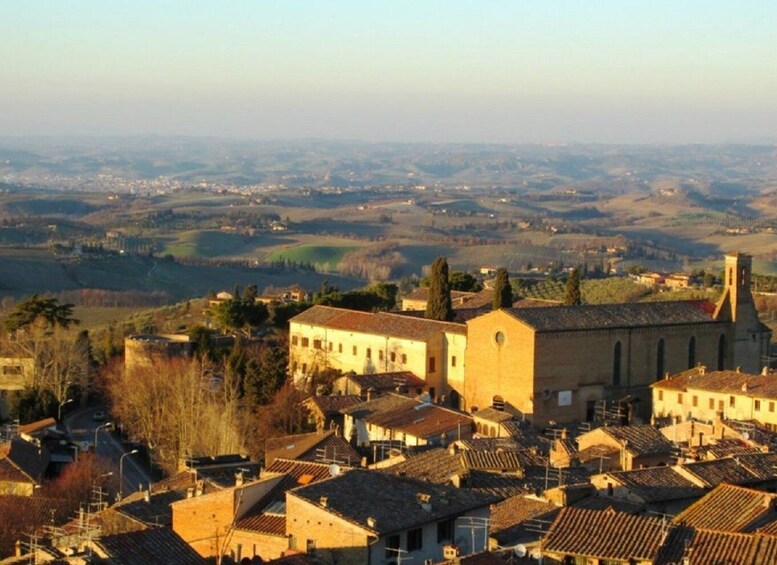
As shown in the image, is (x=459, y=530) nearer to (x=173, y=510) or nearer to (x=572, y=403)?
(x=173, y=510)

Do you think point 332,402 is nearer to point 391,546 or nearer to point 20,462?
point 20,462

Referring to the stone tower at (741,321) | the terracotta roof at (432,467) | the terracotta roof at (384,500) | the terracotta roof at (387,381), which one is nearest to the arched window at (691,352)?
the stone tower at (741,321)

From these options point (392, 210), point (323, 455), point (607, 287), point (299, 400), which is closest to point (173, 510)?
point (323, 455)

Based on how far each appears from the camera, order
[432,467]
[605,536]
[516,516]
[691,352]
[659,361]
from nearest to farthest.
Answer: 1. [605,536]
2. [516,516]
3. [432,467]
4. [659,361]
5. [691,352]

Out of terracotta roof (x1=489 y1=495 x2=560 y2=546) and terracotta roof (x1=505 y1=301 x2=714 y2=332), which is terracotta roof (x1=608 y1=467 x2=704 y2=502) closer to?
terracotta roof (x1=489 y1=495 x2=560 y2=546)

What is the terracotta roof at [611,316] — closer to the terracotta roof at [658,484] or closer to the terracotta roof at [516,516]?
the terracotta roof at [658,484]

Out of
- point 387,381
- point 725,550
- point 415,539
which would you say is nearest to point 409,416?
point 387,381

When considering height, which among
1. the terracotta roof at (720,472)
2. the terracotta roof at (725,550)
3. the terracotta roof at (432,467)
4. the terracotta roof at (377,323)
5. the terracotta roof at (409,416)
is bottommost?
the terracotta roof at (409,416)
